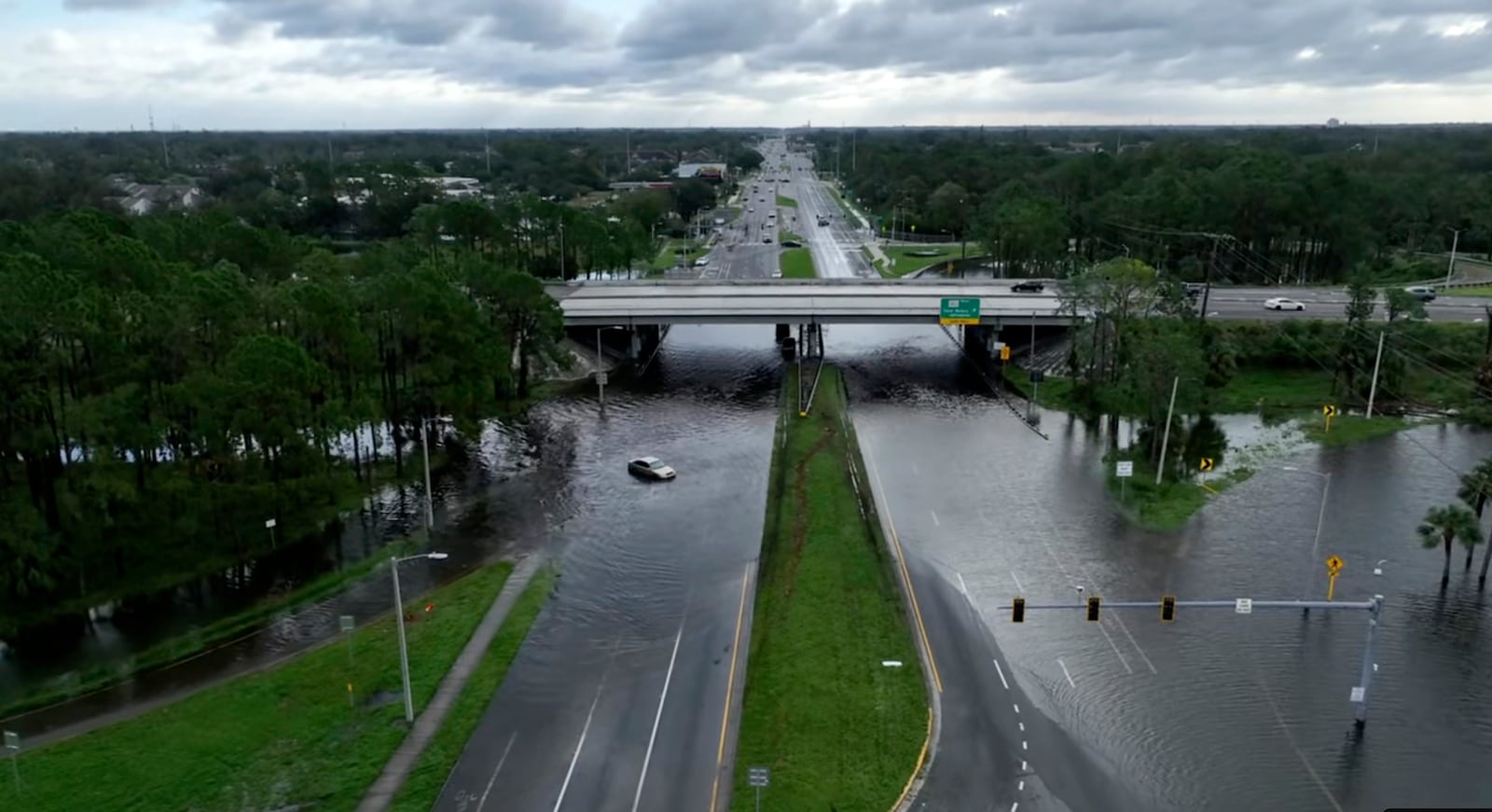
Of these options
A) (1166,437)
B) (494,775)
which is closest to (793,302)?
(1166,437)

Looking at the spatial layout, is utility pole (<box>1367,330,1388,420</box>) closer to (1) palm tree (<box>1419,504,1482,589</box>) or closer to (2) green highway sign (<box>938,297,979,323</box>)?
(1) palm tree (<box>1419,504,1482,589</box>)

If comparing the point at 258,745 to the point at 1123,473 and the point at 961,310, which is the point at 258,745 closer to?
the point at 1123,473

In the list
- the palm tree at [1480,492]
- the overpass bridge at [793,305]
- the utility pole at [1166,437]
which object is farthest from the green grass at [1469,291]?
the palm tree at [1480,492]

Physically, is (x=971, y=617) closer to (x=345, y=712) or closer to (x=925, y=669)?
(x=925, y=669)

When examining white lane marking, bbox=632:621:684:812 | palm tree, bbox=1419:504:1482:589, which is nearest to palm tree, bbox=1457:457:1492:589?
palm tree, bbox=1419:504:1482:589

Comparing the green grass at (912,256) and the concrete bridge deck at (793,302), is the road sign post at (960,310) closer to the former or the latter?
the concrete bridge deck at (793,302)

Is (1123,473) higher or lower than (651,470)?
higher
